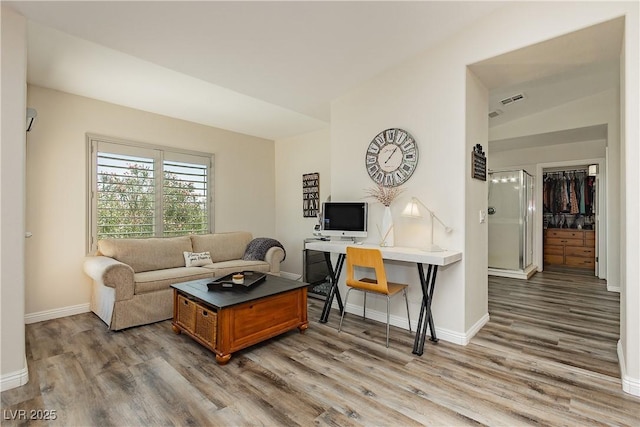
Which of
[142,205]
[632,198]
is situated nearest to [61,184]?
[142,205]

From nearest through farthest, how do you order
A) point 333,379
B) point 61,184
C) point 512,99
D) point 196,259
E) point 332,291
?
point 333,379 < point 332,291 < point 61,184 < point 512,99 < point 196,259

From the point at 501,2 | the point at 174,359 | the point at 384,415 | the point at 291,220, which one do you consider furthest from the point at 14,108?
the point at 291,220

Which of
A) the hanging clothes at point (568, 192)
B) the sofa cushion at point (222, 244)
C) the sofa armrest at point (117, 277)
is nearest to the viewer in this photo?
the sofa armrest at point (117, 277)

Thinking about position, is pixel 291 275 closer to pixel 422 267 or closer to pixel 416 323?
pixel 416 323

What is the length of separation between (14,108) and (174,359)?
6.82 feet

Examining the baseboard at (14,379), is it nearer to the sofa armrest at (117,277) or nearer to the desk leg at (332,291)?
the sofa armrest at (117,277)

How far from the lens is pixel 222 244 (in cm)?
468

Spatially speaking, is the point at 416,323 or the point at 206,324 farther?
the point at 416,323

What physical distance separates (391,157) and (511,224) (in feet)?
12.2

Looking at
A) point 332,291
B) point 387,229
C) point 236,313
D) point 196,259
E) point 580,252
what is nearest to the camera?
point 236,313

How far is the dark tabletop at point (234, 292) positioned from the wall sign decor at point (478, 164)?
1929 millimetres

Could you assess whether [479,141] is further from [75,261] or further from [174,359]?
[75,261]

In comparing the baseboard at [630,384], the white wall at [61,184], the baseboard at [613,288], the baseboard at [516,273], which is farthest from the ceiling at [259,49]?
the baseboard at [516,273]

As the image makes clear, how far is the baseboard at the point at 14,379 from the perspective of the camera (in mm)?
2018
